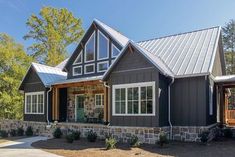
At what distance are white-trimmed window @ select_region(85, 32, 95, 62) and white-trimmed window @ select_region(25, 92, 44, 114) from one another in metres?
4.08

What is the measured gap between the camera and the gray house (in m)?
14.6

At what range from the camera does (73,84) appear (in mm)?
19203

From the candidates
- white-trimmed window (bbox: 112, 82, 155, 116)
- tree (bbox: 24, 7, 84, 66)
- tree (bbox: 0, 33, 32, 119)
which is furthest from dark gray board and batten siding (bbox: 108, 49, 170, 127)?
tree (bbox: 24, 7, 84, 66)

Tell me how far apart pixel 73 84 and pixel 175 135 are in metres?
7.39

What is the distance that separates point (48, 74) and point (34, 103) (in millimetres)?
2278

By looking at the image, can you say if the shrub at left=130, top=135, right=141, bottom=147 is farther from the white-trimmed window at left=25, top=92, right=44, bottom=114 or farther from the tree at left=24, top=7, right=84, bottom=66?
the tree at left=24, top=7, right=84, bottom=66

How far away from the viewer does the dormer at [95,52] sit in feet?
63.8

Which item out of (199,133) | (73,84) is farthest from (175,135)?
(73,84)

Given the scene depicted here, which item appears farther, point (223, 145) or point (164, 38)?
point (164, 38)

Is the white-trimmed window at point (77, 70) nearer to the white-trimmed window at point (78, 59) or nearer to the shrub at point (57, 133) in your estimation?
the white-trimmed window at point (78, 59)

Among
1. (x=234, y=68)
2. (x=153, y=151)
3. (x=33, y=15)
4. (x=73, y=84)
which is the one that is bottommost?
(x=153, y=151)

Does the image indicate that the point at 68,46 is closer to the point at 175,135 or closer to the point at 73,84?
the point at 73,84

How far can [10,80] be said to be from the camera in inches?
1045

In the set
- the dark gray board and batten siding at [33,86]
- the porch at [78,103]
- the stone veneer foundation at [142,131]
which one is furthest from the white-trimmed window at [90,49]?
the stone veneer foundation at [142,131]
